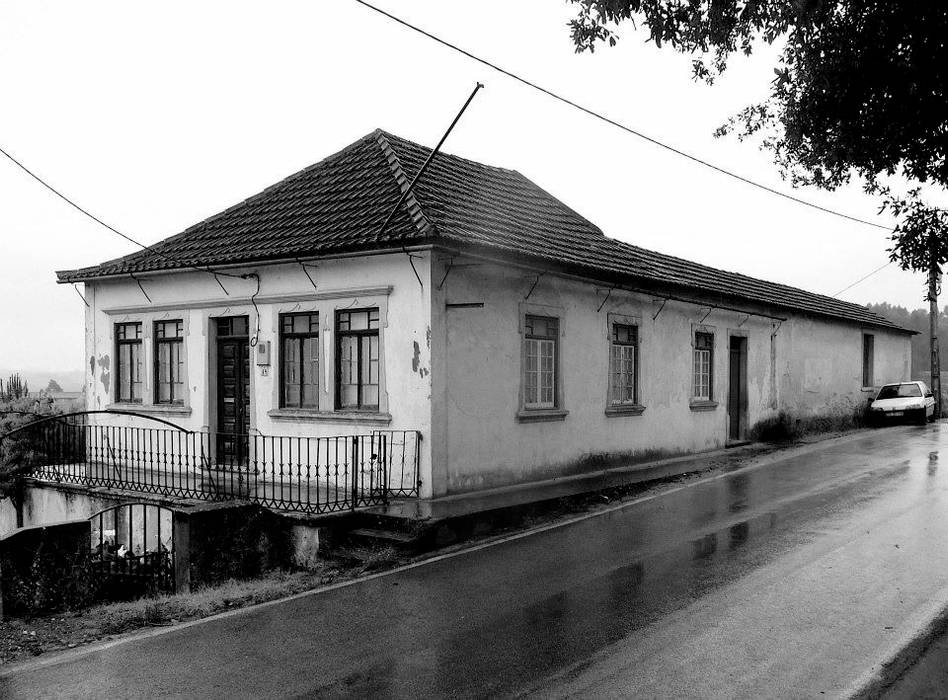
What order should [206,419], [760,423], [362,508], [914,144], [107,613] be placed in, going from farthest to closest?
[760,423] → [206,419] → [362,508] → [914,144] → [107,613]

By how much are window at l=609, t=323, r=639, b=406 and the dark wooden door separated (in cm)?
547

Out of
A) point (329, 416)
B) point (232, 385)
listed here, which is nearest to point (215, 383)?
point (232, 385)

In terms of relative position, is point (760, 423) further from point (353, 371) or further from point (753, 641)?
point (753, 641)

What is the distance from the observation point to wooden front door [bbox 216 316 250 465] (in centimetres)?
1446

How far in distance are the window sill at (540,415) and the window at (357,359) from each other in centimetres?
242

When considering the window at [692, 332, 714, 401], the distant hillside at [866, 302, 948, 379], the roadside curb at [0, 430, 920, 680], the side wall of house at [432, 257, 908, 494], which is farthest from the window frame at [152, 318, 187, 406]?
the distant hillside at [866, 302, 948, 379]

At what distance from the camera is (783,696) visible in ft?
17.5

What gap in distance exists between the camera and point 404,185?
13875mm

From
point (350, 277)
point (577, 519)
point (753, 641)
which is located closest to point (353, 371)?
point (350, 277)

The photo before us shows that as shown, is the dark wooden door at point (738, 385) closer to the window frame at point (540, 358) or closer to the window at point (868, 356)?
the window frame at point (540, 358)

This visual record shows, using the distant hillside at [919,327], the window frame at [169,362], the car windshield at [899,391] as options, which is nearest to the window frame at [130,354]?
the window frame at [169,362]

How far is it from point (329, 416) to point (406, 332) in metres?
2.01

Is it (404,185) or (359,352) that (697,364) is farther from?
(359,352)

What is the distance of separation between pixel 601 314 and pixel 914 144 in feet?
24.5
